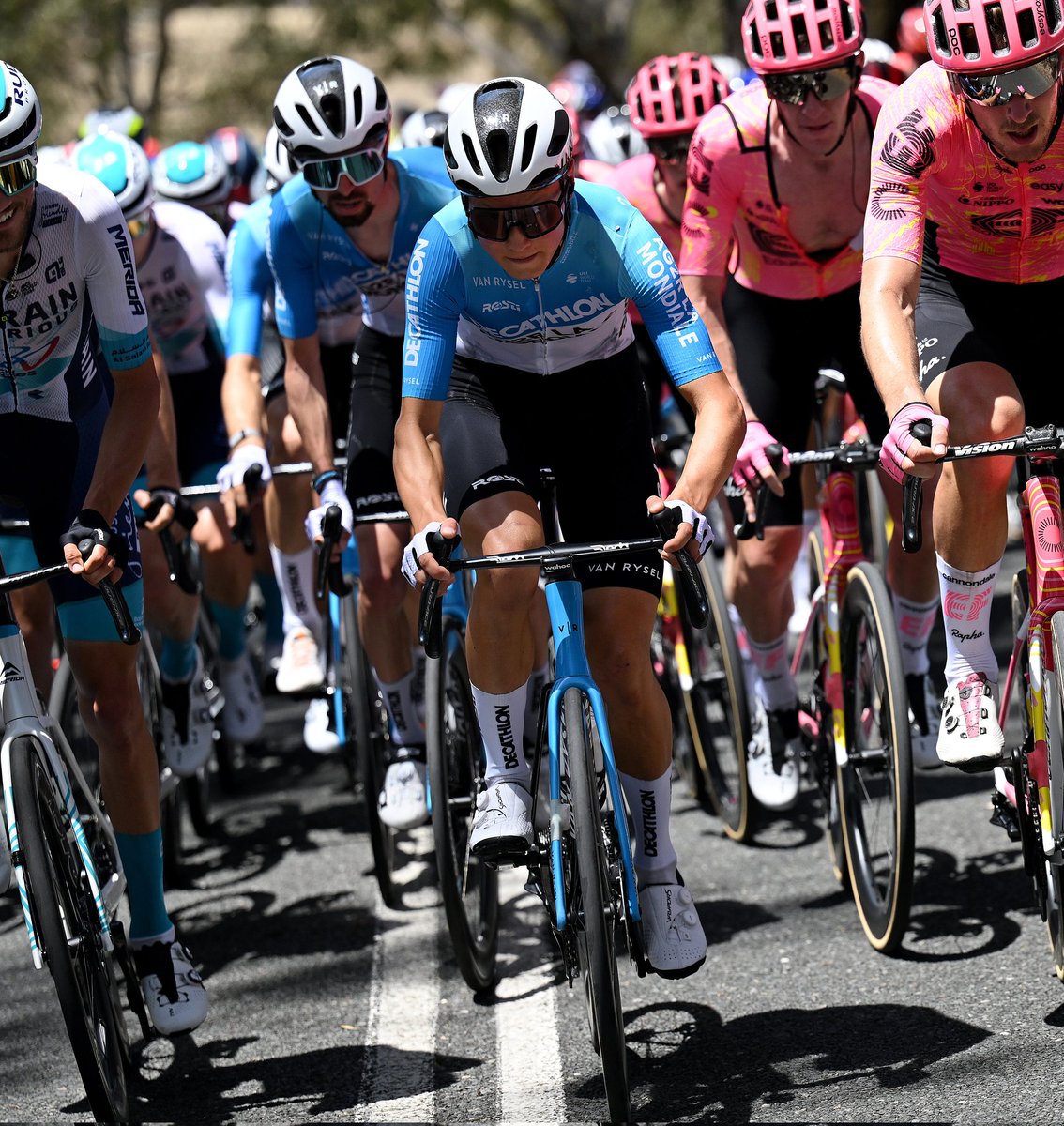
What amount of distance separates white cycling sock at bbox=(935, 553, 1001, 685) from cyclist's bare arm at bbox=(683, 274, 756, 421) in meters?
1.24

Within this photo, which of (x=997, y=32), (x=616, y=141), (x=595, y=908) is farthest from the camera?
(x=616, y=141)

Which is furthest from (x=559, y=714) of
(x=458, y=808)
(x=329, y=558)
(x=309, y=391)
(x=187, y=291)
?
(x=187, y=291)

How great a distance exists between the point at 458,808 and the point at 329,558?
1.02m

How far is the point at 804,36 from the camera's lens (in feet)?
17.6

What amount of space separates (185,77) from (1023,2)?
3107cm

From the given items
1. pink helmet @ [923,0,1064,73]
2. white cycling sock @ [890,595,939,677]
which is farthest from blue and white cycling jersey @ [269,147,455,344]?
pink helmet @ [923,0,1064,73]

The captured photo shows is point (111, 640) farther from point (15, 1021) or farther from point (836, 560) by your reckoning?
point (836, 560)

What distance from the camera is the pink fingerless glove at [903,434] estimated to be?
12.8ft

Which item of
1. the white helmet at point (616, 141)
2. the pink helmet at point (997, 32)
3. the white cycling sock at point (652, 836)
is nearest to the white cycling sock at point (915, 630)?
the white cycling sock at point (652, 836)

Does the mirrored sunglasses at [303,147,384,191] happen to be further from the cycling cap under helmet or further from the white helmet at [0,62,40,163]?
the cycling cap under helmet

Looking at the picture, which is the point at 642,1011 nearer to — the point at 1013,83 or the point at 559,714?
the point at 559,714

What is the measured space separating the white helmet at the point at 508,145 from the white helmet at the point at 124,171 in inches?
120

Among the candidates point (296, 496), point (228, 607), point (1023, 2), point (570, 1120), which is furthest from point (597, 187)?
point (228, 607)

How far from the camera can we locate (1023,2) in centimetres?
405
